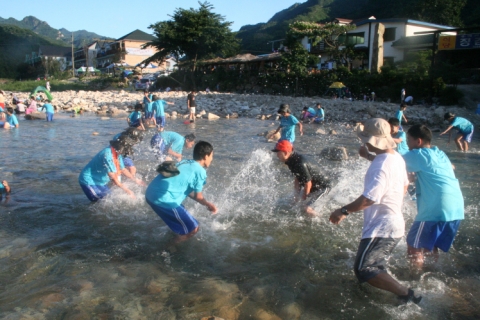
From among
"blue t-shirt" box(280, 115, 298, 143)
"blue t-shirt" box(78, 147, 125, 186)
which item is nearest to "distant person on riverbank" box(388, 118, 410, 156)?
"blue t-shirt" box(280, 115, 298, 143)

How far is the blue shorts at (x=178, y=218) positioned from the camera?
13.7ft

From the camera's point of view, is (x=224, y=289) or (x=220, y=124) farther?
(x=220, y=124)

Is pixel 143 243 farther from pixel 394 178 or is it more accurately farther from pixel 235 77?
pixel 235 77

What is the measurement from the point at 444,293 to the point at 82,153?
33.1 ft

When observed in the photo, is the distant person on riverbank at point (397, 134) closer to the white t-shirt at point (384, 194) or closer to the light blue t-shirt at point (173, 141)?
the white t-shirt at point (384, 194)

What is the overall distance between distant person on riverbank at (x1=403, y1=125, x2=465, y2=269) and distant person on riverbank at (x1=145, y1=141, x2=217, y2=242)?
6.87ft

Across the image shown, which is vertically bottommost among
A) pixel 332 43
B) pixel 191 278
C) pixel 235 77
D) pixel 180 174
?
pixel 191 278

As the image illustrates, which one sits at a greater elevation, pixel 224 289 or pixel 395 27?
pixel 395 27

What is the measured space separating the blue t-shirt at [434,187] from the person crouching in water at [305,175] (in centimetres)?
173

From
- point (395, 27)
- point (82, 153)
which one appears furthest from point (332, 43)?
point (82, 153)

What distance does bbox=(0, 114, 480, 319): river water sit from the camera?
3613 millimetres

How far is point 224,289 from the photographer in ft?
12.9

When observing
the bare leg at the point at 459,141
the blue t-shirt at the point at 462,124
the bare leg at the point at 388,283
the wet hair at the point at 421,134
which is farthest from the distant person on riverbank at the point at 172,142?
the bare leg at the point at 459,141

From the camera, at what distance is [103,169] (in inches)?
220
